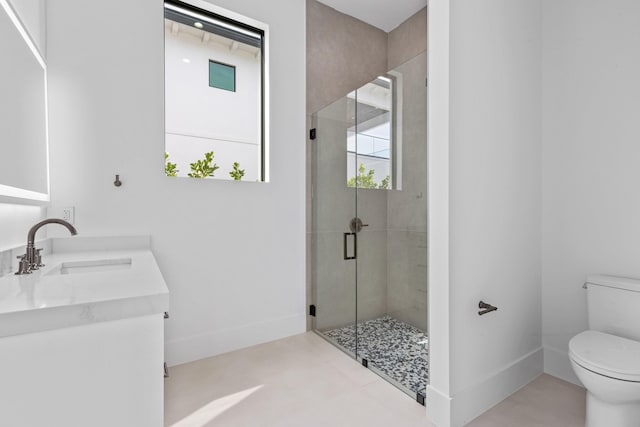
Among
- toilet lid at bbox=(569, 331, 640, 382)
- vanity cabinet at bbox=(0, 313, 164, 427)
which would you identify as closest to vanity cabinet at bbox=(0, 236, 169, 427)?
vanity cabinet at bbox=(0, 313, 164, 427)

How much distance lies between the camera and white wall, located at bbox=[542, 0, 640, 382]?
5.90 feet

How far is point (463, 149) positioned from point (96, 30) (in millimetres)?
2294

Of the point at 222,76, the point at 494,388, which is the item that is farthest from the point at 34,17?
the point at 494,388

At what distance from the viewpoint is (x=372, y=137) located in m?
2.47

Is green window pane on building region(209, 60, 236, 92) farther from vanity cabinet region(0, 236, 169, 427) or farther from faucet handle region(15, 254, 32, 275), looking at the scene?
vanity cabinet region(0, 236, 169, 427)

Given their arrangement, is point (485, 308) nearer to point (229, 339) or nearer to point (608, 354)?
point (608, 354)

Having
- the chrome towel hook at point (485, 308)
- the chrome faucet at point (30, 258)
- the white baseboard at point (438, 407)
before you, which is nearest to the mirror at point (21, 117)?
the chrome faucet at point (30, 258)

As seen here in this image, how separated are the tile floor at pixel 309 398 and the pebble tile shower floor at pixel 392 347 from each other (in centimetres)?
12

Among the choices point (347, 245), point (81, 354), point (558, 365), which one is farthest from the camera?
point (347, 245)

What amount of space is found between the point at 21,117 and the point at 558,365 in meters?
3.31

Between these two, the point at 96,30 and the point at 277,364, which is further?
the point at 277,364

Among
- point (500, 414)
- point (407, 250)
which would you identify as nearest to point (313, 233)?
point (407, 250)

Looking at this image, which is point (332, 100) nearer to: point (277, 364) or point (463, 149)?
point (463, 149)

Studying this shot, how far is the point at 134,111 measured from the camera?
6.80 feet
